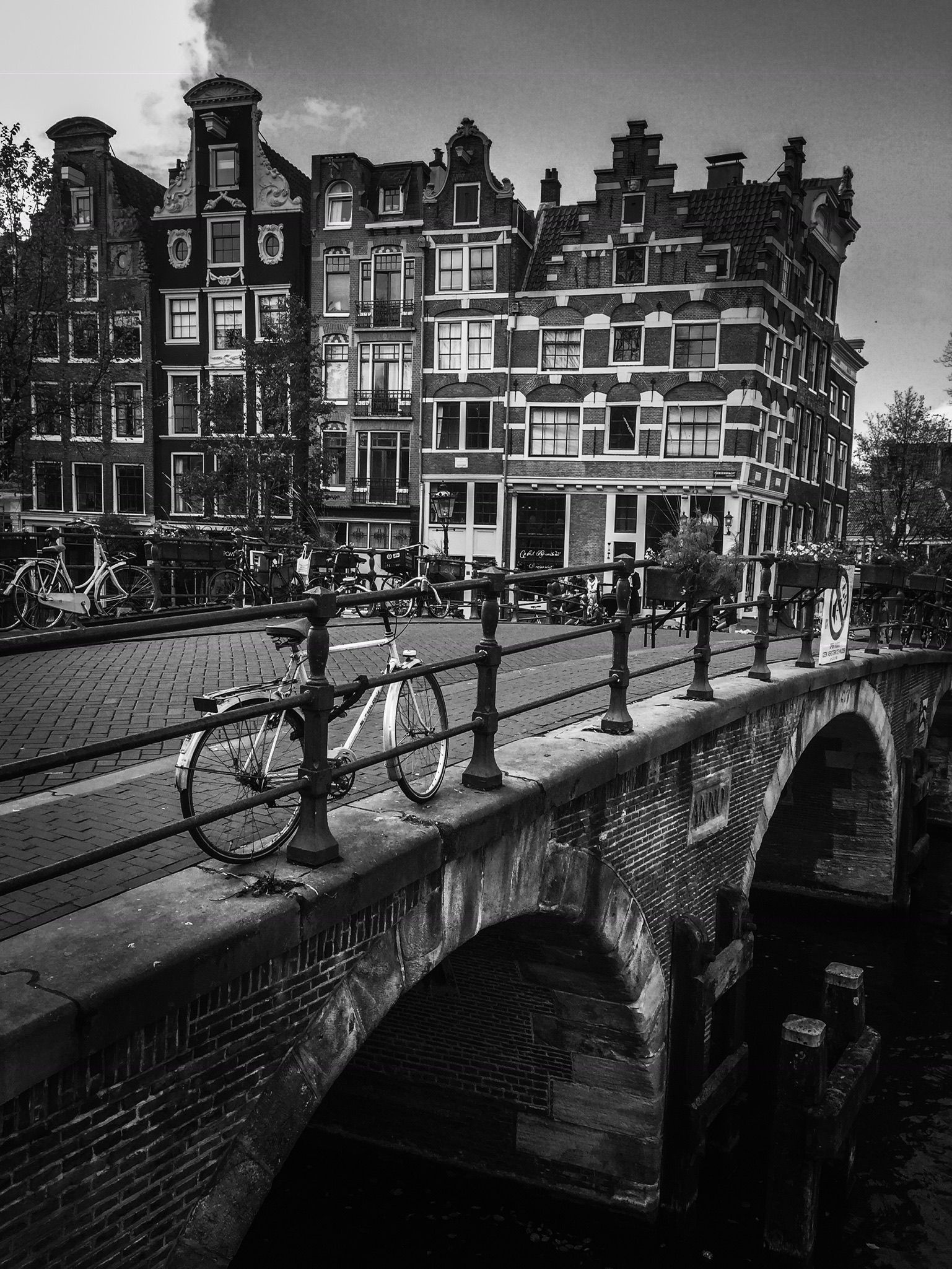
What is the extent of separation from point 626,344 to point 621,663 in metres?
24.4

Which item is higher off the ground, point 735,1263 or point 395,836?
point 395,836

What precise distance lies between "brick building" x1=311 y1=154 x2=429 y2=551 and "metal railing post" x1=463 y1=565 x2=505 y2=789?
25.6 metres

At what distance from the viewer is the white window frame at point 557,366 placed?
29141 mm

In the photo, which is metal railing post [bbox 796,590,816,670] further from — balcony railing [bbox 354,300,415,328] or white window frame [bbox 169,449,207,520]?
white window frame [bbox 169,449,207,520]

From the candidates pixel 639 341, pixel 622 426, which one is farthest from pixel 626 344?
pixel 622 426

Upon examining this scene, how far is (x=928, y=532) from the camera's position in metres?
30.2

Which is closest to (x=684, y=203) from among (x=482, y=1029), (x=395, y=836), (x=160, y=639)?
(x=160, y=639)

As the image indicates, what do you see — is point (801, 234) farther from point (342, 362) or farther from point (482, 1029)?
point (482, 1029)

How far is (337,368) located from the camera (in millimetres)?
31047

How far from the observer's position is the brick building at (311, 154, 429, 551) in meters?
30.0

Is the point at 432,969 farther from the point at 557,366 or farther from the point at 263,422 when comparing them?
the point at 557,366

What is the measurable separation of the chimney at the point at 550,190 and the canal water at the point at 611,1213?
88.4ft

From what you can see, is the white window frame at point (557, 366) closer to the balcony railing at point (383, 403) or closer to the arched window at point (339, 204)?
the balcony railing at point (383, 403)

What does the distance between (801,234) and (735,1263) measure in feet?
97.2
